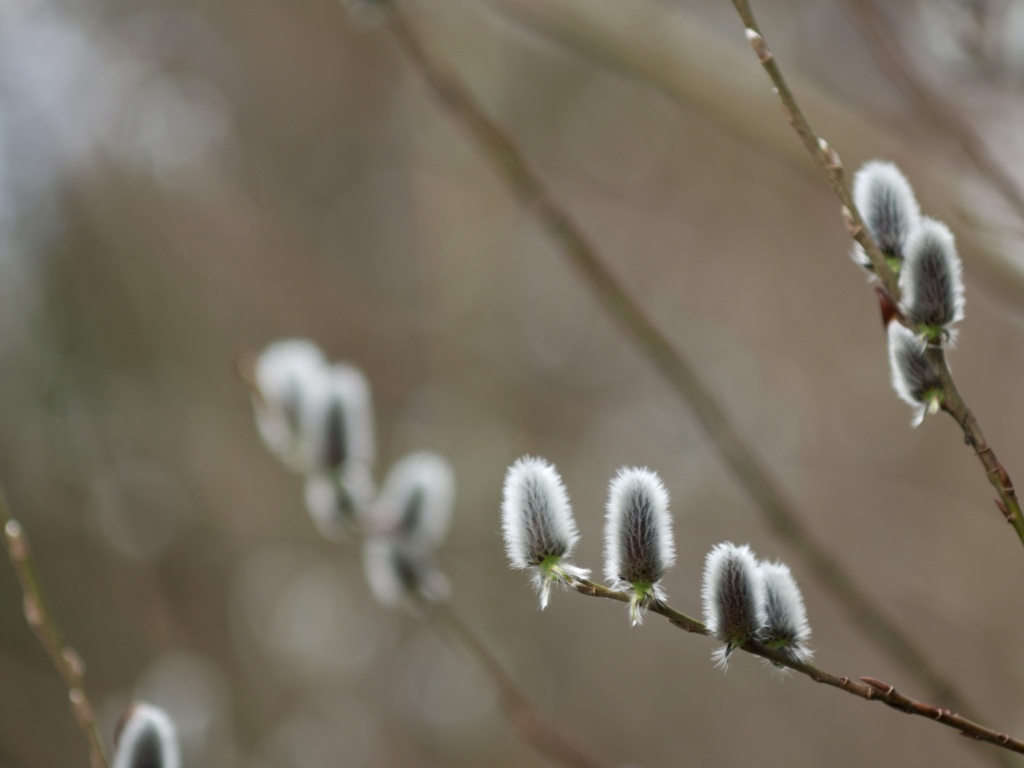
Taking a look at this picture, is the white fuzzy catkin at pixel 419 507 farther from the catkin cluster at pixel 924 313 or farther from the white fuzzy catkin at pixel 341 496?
the catkin cluster at pixel 924 313

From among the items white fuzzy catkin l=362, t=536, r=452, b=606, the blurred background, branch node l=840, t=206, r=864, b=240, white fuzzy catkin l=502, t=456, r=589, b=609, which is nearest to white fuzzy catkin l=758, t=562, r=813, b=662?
white fuzzy catkin l=502, t=456, r=589, b=609

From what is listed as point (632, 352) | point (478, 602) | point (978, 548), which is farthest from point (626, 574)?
point (632, 352)

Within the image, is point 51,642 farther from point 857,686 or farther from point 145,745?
point 857,686

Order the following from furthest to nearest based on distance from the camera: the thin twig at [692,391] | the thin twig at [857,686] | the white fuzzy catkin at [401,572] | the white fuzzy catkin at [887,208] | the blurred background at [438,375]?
the blurred background at [438,375] < the white fuzzy catkin at [401,572] < the thin twig at [692,391] < the white fuzzy catkin at [887,208] < the thin twig at [857,686]

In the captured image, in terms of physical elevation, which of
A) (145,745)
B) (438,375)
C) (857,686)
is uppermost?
(438,375)

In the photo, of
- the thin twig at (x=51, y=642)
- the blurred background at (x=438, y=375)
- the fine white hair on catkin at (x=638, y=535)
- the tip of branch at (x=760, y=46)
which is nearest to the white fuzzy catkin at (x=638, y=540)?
the fine white hair on catkin at (x=638, y=535)

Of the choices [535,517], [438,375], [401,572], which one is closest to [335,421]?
[401,572]
